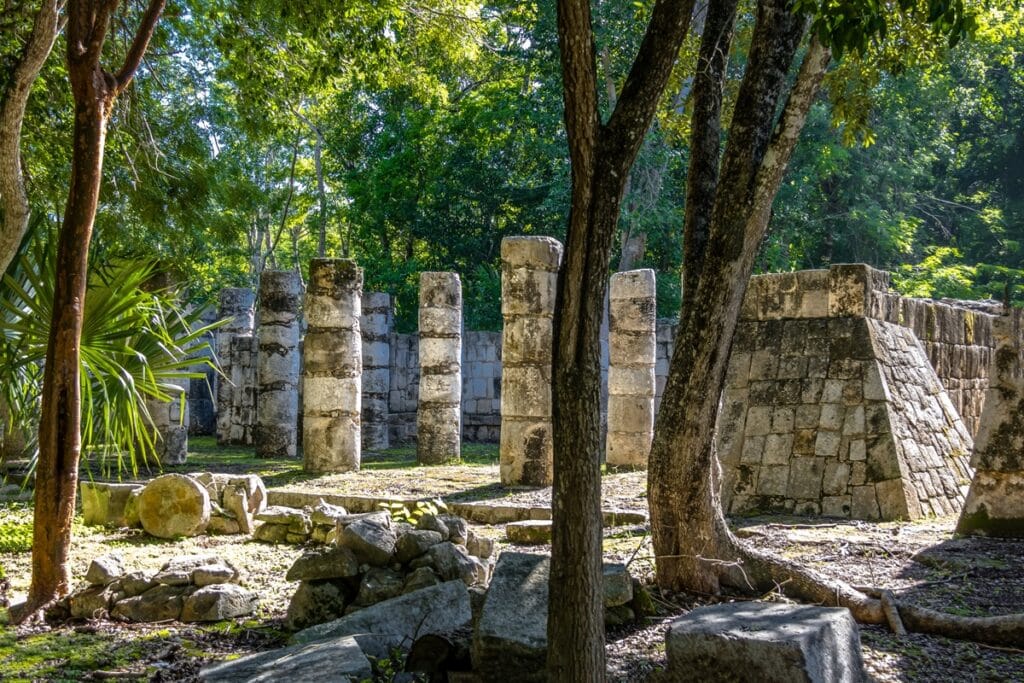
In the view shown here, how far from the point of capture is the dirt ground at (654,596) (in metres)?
4.79

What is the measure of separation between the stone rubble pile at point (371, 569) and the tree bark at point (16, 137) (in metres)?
2.43

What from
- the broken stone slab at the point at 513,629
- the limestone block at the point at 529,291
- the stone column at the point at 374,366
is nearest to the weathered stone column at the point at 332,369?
the limestone block at the point at 529,291

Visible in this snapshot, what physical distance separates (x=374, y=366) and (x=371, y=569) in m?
11.3

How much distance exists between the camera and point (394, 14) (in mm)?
9320

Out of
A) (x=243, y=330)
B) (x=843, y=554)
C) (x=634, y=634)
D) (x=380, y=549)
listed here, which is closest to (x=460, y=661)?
(x=634, y=634)

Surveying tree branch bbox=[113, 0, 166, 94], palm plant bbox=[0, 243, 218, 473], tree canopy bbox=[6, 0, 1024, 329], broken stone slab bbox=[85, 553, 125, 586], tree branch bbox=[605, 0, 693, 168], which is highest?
tree canopy bbox=[6, 0, 1024, 329]

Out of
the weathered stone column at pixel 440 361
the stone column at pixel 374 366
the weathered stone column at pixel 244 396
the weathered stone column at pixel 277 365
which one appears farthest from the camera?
the weathered stone column at pixel 244 396

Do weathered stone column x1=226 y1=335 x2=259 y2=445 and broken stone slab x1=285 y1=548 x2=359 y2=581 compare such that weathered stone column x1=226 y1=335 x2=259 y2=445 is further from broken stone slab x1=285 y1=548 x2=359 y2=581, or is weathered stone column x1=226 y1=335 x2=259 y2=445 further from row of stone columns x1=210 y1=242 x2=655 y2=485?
broken stone slab x1=285 y1=548 x2=359 y2=581

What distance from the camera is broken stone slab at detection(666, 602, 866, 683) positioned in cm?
385

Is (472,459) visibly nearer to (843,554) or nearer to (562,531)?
(843,554)

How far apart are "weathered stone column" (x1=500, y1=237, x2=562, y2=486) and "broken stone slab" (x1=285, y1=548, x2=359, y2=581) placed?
624 cm

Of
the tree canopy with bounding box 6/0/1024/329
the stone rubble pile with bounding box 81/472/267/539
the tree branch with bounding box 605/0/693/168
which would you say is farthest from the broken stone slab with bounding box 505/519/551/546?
the tree canopy with bounding box 6/0/1024/329

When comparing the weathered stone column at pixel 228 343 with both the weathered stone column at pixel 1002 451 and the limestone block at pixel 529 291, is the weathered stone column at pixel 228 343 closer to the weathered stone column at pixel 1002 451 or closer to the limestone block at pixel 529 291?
the limestone block at pixel 529 291

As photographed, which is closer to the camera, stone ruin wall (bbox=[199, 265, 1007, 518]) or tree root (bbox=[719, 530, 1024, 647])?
tree root (bbox=[719, 530, 1024, 647])
